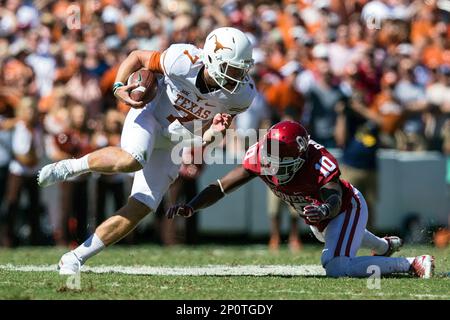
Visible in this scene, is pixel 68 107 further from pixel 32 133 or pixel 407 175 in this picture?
pixel 407 175

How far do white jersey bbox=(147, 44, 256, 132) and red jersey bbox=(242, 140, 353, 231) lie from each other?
406 mm

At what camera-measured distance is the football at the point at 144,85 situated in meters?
7.38

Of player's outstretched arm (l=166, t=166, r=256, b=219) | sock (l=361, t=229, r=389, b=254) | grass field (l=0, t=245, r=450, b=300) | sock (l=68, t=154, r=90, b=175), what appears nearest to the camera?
grass field (l=0, t=245, r=450, b=300)

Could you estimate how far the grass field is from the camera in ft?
21.1

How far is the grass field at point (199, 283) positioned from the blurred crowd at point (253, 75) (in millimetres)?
2270

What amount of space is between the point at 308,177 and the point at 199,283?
115cm

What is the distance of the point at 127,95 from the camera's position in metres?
7.30

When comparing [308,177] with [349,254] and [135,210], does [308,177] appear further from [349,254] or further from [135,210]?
[135,210]

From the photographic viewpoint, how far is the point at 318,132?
12719 mm

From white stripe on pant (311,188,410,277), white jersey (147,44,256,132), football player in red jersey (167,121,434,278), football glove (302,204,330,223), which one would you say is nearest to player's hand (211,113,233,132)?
white jersey (147,44,256,132)

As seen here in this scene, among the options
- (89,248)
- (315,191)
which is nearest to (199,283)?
(89,248)

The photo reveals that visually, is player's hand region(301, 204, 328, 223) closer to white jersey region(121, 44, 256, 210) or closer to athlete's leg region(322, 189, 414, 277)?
athlete's leg region(322, 189, 414, 277)

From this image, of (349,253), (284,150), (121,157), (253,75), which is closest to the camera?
(121,157)

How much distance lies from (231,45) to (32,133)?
510 centimetres
